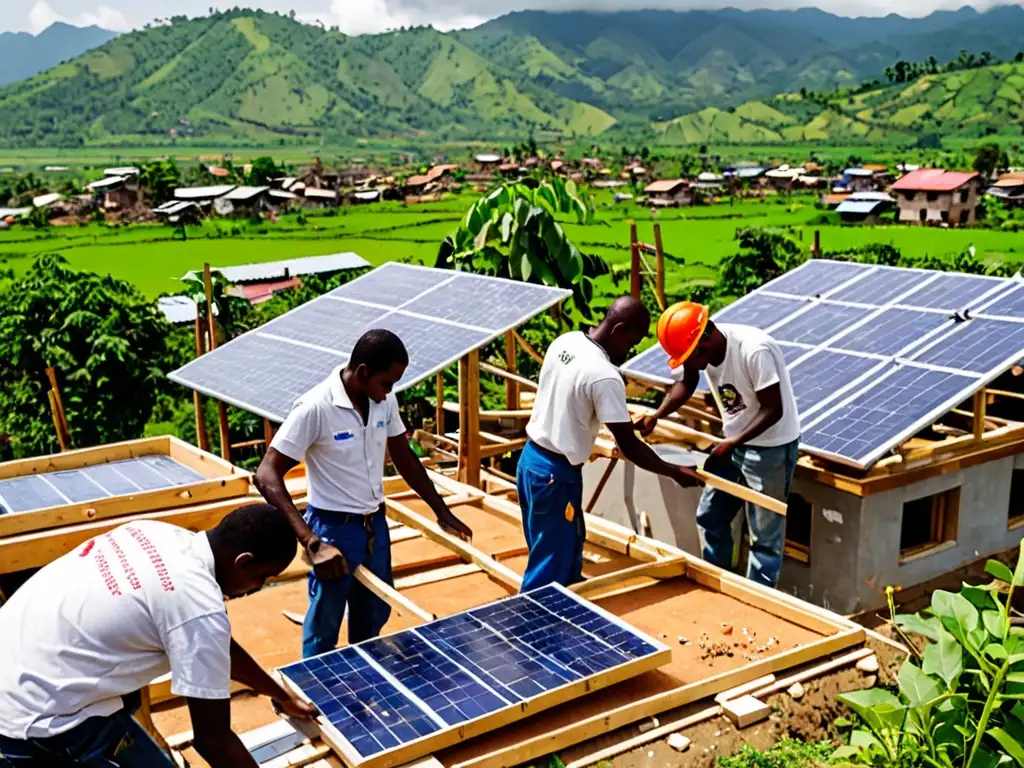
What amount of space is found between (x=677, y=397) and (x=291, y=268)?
4689cm

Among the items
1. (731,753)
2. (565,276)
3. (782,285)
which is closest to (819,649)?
(731,753)

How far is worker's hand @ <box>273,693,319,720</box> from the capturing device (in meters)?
5.02

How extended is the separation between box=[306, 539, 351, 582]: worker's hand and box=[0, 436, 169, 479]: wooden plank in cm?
517

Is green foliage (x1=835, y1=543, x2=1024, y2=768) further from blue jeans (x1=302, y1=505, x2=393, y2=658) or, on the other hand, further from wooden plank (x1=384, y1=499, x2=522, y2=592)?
blue jeans (x1=302, y1=505, x2=393, y2=658)

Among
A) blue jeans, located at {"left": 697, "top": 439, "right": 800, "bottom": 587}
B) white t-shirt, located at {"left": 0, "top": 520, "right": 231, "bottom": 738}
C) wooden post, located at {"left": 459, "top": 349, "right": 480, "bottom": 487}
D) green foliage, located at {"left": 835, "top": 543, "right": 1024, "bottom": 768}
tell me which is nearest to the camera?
white t-shirt, located at {"left": 0, "top": 520, "right": 231, "bottom": 738}

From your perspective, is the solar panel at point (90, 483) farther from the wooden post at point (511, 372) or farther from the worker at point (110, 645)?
the worker at point (110, 645)

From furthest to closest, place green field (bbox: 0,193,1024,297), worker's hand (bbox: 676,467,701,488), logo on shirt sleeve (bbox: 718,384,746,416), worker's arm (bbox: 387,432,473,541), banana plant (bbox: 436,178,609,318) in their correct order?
green field (bbox: 0,193,1024,297), banana plant (bbox: 436,178,609,318), logo on shirt sleeve (bbox: 718,384,746,416), worker's hand (bbox: 676,467,701,488), worker's arm (bbox: 387,432,473,541)

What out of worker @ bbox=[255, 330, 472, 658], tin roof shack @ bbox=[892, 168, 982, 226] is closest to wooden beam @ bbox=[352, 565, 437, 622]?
worker @ bbox=[255, 330, 472, 658]

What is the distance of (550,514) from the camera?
694 centimetres

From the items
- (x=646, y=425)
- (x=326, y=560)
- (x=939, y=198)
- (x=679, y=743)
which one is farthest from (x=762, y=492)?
(x=939, y=198)

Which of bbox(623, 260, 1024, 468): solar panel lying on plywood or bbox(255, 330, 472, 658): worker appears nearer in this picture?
bbox(255, 330, 472, 658): worker

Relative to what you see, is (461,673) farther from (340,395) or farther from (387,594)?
(340,395)

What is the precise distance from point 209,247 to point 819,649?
70342 millimetres

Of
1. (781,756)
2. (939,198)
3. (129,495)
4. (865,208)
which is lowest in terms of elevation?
(865,208)
